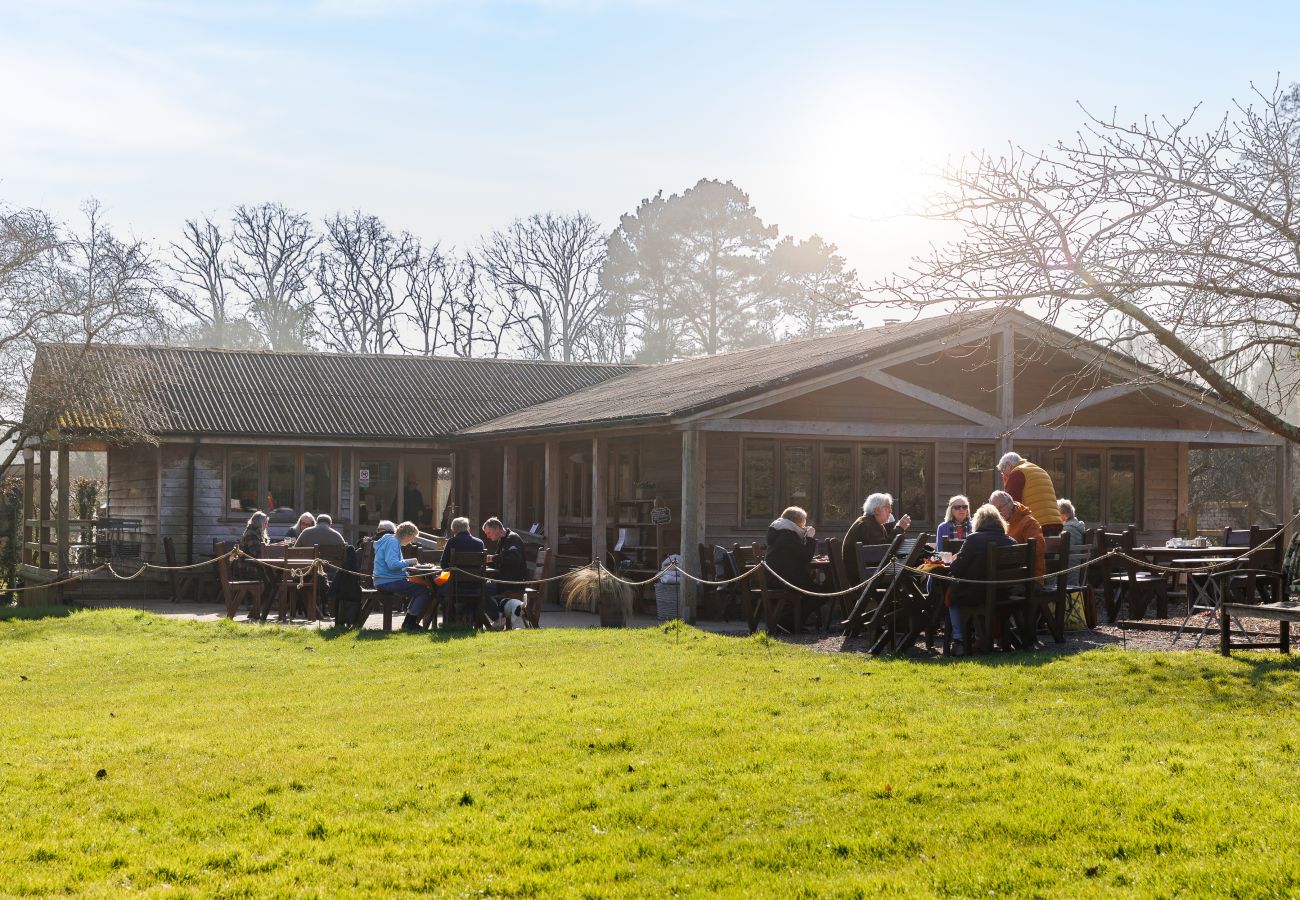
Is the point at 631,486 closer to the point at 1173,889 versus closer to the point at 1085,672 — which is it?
the point at 1085,672

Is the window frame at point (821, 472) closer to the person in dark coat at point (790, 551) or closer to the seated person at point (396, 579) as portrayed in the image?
the person in dark coat at point (790, 551)

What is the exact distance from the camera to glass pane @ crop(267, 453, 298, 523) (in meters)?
26.2

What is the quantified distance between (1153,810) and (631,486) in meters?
16.5

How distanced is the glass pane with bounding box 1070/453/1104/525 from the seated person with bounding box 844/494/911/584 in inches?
317

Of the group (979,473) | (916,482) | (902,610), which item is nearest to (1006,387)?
(979,473)

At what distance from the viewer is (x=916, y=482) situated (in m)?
20.7

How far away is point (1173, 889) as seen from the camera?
527cm

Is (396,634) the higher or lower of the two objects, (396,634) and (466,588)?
the lower

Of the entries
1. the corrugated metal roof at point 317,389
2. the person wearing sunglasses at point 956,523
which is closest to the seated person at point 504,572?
the person wearing sunglasses at point 956,523

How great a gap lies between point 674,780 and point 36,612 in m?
14.3

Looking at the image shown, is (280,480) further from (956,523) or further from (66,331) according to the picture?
(956,523)

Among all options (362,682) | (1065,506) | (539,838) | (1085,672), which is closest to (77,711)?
(362,682)

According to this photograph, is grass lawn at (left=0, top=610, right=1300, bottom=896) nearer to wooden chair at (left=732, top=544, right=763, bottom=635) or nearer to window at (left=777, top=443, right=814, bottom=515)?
wooden chair at (left=732, top=544, right=763, bottom=635)

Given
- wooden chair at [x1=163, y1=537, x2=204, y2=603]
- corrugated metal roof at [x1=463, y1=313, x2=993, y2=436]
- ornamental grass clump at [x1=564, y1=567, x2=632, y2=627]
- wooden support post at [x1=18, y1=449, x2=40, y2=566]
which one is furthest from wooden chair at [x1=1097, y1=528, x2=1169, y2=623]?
wooden support post at [x1=18, y1=449, x2=40, y2=566]
